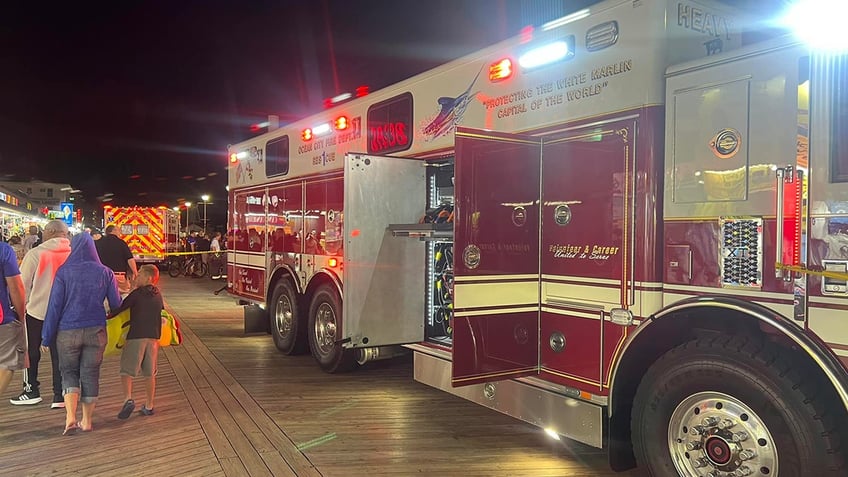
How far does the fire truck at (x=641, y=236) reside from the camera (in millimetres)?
3148

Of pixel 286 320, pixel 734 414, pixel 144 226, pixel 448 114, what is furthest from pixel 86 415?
pixel 144 226

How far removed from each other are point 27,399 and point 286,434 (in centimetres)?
274

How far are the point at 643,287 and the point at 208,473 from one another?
10.3 feet

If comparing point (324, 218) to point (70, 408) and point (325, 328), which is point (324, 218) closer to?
point (325, 328)

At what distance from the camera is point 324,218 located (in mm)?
7492

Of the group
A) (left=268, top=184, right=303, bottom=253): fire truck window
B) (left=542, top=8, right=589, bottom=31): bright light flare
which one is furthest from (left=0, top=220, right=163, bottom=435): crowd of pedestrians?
(left=542, top=8, right=589, bottom=31): bright light flare

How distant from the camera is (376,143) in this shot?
6.75 m

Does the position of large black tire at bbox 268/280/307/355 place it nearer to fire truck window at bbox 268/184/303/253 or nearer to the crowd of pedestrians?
fire truck window at bbox 268/184/303/253

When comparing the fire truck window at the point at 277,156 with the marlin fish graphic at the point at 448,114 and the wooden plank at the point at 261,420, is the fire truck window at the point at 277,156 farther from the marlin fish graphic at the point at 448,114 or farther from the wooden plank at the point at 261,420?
the marlin fish graphic at the point at 448,114

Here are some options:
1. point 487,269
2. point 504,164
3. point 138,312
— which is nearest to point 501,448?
point 487,269

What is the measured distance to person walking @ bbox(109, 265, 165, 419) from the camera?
5527 millimetres

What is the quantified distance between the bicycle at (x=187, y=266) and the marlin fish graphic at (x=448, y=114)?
18600 mm

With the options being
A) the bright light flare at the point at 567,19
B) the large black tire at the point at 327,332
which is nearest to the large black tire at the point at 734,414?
the bright light flare at the point at 567,19

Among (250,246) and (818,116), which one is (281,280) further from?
(818,116)
